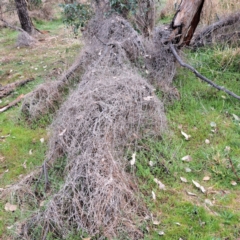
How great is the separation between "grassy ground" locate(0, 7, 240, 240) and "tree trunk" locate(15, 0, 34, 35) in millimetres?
4635

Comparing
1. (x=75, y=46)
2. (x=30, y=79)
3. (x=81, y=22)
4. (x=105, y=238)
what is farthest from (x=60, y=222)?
(x=75, y=46)

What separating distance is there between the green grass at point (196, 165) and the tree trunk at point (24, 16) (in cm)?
652

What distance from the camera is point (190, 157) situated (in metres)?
3.23

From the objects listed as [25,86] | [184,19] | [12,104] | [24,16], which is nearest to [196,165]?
[184,19]

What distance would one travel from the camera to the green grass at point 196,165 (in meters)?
2.51

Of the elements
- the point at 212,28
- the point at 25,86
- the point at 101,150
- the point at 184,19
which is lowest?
the point at 25,86

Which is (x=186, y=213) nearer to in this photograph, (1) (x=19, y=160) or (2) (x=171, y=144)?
(2) (x=171, y=144)

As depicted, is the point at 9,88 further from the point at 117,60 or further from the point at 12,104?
the point at 117,60

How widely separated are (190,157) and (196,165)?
0.13m

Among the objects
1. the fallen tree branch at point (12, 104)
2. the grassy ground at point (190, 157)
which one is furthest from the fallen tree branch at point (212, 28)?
the fallen tree branch at point (12, 104)

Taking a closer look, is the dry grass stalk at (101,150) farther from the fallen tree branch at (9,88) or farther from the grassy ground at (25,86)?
the fallen tree branch at (9,88)

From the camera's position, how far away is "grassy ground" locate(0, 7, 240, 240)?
2.54 metres

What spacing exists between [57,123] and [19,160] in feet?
2.43

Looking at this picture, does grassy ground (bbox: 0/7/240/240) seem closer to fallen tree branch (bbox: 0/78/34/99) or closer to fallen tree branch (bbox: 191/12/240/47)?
fallen tree branch (bbox: 0/78/34/99)
